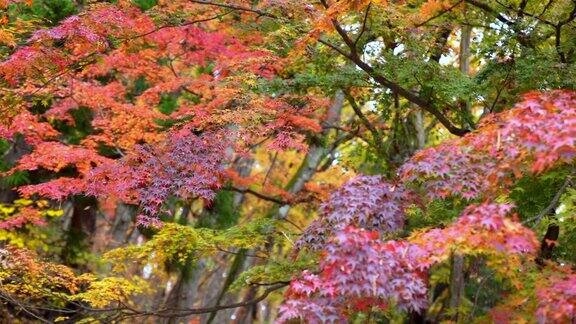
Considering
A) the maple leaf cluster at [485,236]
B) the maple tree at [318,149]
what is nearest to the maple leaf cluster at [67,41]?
the maple tree at [318,149]

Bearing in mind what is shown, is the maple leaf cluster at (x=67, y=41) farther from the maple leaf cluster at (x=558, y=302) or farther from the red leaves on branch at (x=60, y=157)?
the maple leaf cluster at (x=558, y=302)

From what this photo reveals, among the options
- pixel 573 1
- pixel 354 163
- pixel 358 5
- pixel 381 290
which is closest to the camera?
pixel 381 290

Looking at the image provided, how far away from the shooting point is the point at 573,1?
529cm

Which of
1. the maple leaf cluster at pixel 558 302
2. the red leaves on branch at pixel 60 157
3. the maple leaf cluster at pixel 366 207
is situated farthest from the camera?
the red leaves on branch at pixel 60 157

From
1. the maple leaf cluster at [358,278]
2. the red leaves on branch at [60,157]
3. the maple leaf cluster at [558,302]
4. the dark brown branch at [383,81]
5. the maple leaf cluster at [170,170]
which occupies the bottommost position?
the red leaves on branch at [60,157]

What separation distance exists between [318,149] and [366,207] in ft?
20.2

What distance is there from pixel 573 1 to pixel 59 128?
732cm

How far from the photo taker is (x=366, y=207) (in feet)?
12.6

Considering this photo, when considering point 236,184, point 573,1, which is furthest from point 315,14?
point 236,184

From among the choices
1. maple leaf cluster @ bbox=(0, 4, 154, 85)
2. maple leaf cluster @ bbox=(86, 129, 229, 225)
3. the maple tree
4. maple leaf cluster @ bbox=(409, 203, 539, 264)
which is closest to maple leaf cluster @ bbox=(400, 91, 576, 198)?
the maple tree

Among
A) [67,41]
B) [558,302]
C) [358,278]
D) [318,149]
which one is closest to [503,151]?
[558,302]

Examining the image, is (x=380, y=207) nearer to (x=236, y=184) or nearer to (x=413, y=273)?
(x=413, y=273)

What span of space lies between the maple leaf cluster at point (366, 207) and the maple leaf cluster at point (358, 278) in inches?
13.3

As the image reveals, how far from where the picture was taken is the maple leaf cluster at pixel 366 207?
3826 mm
